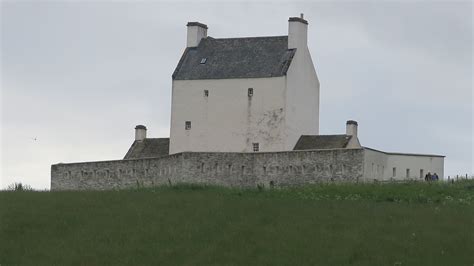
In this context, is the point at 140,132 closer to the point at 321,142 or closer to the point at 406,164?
the point at 321,142

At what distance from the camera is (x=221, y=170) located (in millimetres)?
66000

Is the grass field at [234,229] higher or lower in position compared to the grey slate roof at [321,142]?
lower

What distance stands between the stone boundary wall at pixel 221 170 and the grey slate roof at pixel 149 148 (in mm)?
4483

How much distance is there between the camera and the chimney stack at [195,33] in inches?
2953

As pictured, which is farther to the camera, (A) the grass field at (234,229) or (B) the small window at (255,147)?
(B) the small window at (255,147)

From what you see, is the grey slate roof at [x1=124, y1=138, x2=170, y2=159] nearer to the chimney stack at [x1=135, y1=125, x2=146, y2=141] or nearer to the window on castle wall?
the chimney stack at [x1=135, y1=125, x2=146, y2=141]

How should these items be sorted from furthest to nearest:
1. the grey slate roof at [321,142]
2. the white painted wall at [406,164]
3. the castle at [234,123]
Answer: the grey slate roof at [321,142]
the castle at [234,123]
the white painted wall at [406,164]

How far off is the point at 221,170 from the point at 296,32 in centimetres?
1014

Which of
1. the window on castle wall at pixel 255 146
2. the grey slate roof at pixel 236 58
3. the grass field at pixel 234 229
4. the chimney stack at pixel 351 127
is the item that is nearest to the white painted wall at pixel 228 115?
the window on castle wall at pixel 255 146

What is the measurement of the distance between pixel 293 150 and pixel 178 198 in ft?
75.4

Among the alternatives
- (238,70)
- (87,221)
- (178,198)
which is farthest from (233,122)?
(87,221)

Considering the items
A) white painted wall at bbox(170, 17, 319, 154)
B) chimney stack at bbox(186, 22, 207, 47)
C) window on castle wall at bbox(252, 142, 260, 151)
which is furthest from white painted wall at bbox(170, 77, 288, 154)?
chimney stack at bbox(186, 22, 207, 47)

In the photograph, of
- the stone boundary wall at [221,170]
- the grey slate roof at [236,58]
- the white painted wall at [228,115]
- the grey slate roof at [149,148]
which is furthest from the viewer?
the grey slate roof at [149,148]

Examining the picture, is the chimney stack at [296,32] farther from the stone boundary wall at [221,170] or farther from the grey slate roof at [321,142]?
the stone boundary wall at [221,170]
